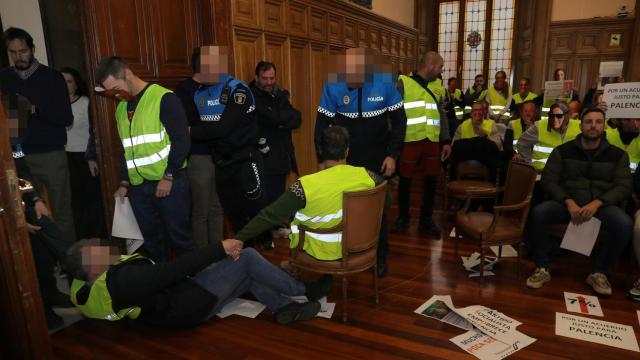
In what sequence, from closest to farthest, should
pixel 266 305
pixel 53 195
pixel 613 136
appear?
pixel 266 305 → pixel 53 195 → pixel 613 136

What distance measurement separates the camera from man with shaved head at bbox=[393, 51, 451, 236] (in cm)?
371

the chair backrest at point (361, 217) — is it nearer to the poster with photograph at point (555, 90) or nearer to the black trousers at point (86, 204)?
the black trousers at point (86, 204)

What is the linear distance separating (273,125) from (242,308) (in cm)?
148

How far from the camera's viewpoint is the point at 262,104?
343 centimetres

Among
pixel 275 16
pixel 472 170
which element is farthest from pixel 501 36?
pixel 275 16

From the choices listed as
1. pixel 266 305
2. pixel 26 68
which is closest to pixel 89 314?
pixel 266 305

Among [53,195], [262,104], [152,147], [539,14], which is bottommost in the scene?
[53,195]

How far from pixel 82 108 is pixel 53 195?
774 mm

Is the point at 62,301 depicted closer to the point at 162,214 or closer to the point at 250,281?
the point at 162,214

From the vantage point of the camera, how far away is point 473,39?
30.2ft

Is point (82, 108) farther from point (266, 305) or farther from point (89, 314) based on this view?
point (266, 305)

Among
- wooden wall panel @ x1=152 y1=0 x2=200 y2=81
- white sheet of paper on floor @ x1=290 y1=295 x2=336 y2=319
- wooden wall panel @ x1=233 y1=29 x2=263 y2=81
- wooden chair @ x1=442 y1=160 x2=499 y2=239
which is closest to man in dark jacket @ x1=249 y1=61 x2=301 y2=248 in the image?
wooden wall panel @ x1=233 y1=29 x2=263 y2=81

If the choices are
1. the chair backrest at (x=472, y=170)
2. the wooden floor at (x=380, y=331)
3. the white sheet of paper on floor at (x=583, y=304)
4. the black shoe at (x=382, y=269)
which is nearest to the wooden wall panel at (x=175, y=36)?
the wooden floor at (x=380, y=331)

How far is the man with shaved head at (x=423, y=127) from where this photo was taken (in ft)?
12.2
